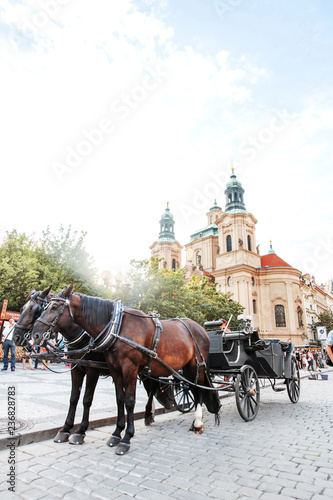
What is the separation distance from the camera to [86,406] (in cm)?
491

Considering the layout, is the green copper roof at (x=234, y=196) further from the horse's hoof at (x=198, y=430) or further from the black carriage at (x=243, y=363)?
the horse's hoof at (x=198, y=430)

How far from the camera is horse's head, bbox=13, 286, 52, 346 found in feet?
15.3

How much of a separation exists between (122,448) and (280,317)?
50677mm

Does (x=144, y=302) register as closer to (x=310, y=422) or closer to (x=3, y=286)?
(x=3, y=286)

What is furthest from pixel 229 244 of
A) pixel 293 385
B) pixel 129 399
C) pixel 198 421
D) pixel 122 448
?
pixel 122 448

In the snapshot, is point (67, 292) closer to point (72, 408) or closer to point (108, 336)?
point (108, 336)

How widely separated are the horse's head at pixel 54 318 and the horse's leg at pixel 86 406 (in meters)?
0.88

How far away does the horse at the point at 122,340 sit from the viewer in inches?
182

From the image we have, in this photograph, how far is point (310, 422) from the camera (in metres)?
6.44

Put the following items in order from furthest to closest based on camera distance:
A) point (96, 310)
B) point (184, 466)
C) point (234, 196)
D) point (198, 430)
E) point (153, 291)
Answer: point (234, 196), point (153, 291), point (198, 430), point (96, 310), point (184, 466)

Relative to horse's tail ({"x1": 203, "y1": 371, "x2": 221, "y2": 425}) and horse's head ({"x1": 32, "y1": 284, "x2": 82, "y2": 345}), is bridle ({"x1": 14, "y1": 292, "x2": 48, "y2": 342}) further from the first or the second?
horse's tail ({"x1": 203, "y1": 371, "x2": 221, "y2": 425})

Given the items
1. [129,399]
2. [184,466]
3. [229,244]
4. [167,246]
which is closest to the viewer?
[184,466]

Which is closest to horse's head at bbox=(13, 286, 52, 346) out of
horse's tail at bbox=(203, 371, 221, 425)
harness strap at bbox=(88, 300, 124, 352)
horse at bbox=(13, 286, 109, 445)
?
horse at bbox=(13, 286, 109, 445)

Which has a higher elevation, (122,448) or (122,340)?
(122,340)
